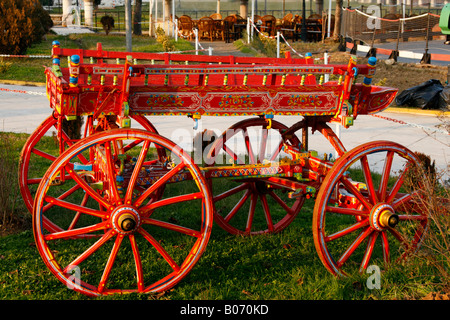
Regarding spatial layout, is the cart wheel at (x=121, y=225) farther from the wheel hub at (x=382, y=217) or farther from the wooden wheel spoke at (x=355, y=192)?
the wheel hub at (x=382, y=217)

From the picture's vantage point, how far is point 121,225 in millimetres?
4328

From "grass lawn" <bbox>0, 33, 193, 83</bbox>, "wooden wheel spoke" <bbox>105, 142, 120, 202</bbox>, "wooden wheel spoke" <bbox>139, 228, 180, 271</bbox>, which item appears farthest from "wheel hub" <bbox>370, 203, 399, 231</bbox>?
"grass lawn" <bbox>0, 33, 193, 83</bbox>

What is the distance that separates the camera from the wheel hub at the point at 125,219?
170 inches

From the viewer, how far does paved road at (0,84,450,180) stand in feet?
32.6

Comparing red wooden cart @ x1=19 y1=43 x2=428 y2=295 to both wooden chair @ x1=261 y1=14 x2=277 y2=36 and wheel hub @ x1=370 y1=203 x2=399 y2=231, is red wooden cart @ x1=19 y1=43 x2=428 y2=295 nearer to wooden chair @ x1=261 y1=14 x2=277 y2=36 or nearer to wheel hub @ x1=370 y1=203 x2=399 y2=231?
wheel hub @ x1=370 y1=203 x2=399 y2=231

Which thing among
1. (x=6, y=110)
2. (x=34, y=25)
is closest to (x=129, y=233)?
(x=6, y=110)

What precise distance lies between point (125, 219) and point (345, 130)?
7.79 metres

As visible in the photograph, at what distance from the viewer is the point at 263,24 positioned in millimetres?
30359

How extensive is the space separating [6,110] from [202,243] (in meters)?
9.57

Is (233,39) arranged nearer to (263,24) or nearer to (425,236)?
(263,24)

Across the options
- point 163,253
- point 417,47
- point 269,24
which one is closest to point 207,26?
point 269,24

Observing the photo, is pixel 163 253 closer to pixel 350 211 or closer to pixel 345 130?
pixel 350 211

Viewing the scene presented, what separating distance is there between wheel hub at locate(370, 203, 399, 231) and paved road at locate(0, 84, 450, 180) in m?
4.25

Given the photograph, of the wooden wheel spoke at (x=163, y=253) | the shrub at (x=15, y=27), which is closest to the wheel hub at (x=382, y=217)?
the wooden wheel spoke at (x=163, y=253)
